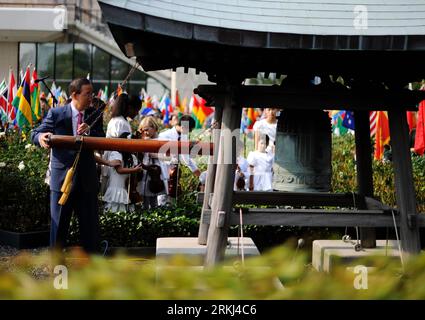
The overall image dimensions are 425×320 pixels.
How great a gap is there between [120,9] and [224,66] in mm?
1211

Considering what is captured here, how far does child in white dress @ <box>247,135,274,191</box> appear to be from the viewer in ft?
43.4

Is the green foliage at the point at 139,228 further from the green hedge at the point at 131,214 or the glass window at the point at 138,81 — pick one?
the glass window at the point at 138,81

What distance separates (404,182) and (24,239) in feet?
19.1

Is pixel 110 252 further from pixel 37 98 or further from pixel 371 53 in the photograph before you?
pixel 37 98

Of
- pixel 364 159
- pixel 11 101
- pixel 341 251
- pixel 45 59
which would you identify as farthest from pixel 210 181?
pixel 45 59

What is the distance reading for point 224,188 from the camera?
6.63 metres

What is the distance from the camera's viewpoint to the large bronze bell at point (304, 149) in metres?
6.92

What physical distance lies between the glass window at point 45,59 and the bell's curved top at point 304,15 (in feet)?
123

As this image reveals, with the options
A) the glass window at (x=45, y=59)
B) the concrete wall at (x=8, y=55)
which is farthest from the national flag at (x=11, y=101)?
the glass window at (x=45, y=59)

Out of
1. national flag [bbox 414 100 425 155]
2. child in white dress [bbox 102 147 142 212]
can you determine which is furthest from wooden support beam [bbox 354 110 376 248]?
national flag [bbox 414 100 425 155]

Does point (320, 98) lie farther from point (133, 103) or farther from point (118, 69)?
point (118, 69)

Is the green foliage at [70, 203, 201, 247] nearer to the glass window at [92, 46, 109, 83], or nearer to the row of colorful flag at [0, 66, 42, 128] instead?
the row of colorful flag at [0, 66, 42, 128]

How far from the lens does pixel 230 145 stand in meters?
6.59
